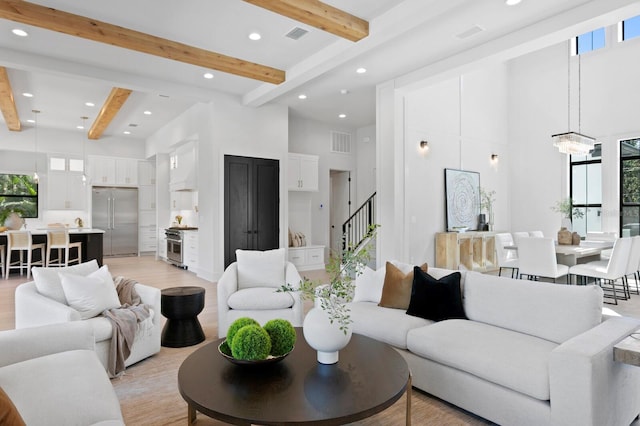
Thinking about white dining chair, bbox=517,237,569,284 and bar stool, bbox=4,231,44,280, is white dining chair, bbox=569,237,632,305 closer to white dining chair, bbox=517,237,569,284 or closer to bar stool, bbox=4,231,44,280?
white dining chair, bbox=517,237,569,284

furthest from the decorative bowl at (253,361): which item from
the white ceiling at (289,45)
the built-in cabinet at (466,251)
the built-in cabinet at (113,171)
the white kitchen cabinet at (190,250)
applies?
the built-in cabinet at (113,171)

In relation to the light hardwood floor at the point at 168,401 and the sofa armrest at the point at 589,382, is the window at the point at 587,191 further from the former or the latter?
the light hardwood floor at the point at 168,401

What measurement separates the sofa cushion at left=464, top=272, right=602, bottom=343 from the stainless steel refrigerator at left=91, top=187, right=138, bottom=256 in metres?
10.2

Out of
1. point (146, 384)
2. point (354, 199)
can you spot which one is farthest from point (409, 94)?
point (146, 384)

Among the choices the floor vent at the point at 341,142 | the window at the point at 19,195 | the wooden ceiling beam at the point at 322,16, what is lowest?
the window at the point at 19,195

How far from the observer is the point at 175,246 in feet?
28.4

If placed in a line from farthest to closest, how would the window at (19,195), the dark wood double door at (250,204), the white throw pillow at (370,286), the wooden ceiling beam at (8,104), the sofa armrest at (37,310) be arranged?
the window at (19,195) < the dark wood double door at (250,204) < the wooden ceiling beam at (8,104) < the white throw pillow at (370,286) < the sofa armrest at (37,310)

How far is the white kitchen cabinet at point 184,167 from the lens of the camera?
7898mm

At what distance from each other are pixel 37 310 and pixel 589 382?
3.49m

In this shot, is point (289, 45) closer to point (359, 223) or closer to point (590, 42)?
point (359, 223)

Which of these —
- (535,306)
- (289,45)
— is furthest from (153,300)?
(289,45)

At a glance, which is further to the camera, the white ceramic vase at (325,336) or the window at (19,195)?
the window at (19,195)

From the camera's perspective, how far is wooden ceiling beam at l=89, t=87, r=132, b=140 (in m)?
6.79

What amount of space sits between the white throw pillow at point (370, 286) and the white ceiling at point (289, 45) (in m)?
2.60
